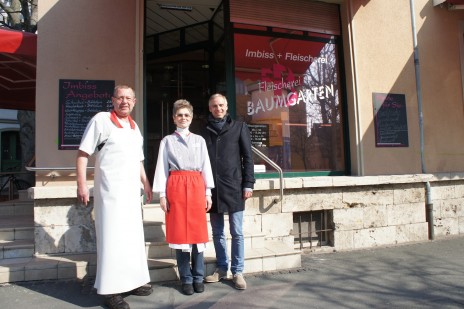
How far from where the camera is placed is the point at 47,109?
17.0ft

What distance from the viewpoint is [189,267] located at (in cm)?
375

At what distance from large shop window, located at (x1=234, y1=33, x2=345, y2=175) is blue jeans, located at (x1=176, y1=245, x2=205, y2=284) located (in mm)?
2681

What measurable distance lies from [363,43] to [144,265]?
5.38 meters

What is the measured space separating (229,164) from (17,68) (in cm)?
481

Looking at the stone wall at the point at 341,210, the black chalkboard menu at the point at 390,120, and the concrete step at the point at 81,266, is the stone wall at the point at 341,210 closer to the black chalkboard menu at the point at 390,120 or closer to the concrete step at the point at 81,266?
the concrete step at the point at 81,266

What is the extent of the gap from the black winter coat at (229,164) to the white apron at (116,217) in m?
0.86

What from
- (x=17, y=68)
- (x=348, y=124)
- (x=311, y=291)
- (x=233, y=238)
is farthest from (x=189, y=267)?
(x=17, y=68)

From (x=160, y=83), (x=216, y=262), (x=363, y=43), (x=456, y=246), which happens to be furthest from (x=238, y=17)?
(x=456, y=246)

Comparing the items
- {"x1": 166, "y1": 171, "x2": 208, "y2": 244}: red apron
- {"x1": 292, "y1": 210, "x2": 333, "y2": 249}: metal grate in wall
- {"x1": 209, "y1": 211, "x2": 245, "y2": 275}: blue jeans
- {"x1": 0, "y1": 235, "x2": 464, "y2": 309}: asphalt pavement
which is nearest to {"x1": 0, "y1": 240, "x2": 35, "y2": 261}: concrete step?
{"x1": 0, "y1": 235, "x2": 464, "y2": 309}: asphalt pavement

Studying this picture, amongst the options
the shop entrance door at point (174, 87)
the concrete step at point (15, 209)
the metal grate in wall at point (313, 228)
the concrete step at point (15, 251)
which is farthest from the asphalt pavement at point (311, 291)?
the shop entrance door at point (174, 87)

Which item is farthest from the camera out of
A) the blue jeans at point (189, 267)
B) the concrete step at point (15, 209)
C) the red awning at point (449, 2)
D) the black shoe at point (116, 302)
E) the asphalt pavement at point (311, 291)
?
the red awning at point (449, 2)

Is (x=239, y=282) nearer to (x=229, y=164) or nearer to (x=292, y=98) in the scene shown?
(x=229, y=164)

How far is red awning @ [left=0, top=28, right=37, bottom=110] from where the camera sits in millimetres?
5184

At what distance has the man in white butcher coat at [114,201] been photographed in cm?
336
